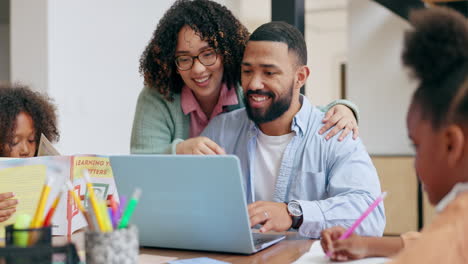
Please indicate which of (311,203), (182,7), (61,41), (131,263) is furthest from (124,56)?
(131,263)

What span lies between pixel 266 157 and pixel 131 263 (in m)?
0.89

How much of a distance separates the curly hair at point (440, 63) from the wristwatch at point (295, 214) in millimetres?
613

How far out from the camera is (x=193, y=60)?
1.77 meters

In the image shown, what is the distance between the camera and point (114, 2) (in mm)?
3375

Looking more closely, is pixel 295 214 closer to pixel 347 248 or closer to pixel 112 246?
pixel 347 248

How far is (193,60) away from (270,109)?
314 mm

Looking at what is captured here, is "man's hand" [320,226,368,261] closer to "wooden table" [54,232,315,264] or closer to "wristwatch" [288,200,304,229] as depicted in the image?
"wooden table" [54,232,315,264]

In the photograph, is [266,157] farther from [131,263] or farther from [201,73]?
[131,263]

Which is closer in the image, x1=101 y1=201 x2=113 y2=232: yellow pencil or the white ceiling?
x1=101 y1=201 x2=113 y2=232: yellow pencil

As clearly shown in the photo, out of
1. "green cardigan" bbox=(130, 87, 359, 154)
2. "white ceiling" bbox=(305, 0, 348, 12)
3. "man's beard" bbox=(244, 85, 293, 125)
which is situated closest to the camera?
"man's beard" bbox=(244, 85, 293, 125)

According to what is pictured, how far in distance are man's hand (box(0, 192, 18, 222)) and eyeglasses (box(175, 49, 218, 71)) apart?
25.8 inches

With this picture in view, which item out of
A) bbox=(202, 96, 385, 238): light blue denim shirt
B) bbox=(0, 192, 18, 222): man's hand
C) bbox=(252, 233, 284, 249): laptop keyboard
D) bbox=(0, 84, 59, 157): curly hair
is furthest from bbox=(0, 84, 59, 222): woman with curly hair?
bbox=(252, 233, 284, 249): laptop keyboard

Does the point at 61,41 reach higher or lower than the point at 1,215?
higher

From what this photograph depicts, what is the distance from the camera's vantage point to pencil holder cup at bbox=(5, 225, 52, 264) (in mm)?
786
